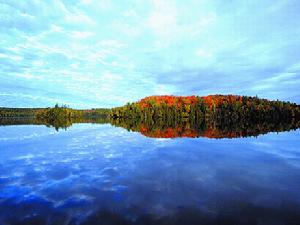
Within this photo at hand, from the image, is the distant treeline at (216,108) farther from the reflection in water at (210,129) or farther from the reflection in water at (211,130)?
the reflection in water at (211,130)

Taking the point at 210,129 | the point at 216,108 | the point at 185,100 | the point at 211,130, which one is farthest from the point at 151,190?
the point at 185,100

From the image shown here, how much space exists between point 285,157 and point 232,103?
247 ft

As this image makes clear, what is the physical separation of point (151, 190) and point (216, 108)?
274 feet

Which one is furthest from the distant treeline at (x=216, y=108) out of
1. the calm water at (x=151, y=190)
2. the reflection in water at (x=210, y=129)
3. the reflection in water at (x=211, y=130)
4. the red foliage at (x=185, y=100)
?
the calm water at (x=151, y=190)

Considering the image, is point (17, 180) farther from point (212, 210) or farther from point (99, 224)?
point (212, 210)

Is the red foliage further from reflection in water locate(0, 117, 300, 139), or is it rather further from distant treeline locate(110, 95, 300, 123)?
reflection in water locate(0, 117, 300, 139)

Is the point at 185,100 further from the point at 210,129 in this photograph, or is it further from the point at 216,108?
the point at 210,129

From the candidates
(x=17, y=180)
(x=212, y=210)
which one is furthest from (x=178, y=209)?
(x=17, y=180)

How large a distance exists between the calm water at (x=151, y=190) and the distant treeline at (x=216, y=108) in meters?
70.1

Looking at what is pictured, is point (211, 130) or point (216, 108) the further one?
point (216, 108)

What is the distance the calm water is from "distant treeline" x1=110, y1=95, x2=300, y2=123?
2758 inches

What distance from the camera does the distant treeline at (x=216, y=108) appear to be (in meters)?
84.7

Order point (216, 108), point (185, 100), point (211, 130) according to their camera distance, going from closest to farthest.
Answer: point (211, 130)
point (216, 108)
point (185, 100)

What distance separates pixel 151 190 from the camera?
7.74 m
